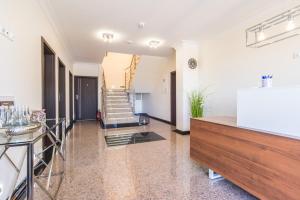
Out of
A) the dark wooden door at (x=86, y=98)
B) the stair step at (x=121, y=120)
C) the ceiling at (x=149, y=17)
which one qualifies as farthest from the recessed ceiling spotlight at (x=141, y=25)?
the dark wooden door at (x=86, y=98)

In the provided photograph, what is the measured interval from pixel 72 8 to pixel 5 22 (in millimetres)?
1571

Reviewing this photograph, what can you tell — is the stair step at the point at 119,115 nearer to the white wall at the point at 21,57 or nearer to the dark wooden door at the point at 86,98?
the dark wooden door at the point at 86,98

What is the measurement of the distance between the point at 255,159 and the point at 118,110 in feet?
18.9

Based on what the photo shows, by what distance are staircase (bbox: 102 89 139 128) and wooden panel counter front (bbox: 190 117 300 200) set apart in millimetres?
4380

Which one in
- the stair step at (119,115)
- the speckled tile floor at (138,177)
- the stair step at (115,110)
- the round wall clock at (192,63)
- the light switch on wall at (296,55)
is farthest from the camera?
the stair step at (115,110)

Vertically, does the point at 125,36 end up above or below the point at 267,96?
above

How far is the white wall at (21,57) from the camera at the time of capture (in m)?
1.65

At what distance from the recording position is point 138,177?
2.34 meters

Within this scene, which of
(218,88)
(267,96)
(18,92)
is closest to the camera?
(267,96)

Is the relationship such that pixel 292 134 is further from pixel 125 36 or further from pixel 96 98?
pixel 96 98

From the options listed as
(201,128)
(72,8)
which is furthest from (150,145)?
(72,8)

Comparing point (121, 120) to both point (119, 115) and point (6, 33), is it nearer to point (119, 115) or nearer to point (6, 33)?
point (119, 115)

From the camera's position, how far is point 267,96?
156 centimetres

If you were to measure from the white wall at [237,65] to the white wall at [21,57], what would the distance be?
12.6ft
